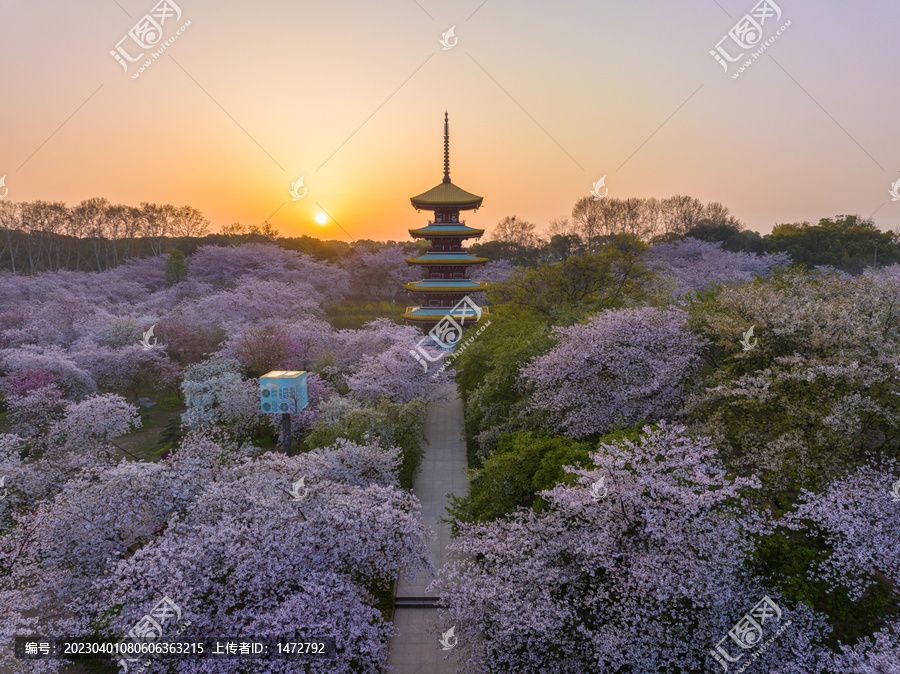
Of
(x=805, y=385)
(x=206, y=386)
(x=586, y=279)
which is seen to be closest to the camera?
(x=805, y=385)

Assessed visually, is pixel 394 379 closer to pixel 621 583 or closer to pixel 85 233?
pixel 621 583

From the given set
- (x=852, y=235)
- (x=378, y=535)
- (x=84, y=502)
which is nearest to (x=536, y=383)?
(x=378, y=535)

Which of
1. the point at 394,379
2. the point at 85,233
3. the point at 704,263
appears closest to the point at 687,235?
the point at 704,263

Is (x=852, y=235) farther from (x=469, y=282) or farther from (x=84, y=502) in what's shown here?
(x=84, y=502)

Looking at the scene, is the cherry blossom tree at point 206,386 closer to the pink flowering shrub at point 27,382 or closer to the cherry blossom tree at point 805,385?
the pink flowering shrub at point 27,382

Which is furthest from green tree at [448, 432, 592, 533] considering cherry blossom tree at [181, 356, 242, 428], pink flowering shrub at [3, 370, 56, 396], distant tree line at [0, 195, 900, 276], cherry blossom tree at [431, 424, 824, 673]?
distant tree line at [0, 195, 900, 276]

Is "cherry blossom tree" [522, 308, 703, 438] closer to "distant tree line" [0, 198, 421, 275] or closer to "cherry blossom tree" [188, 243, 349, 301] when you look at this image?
"cherry blossom tree" [188, 243, 349, 301]
